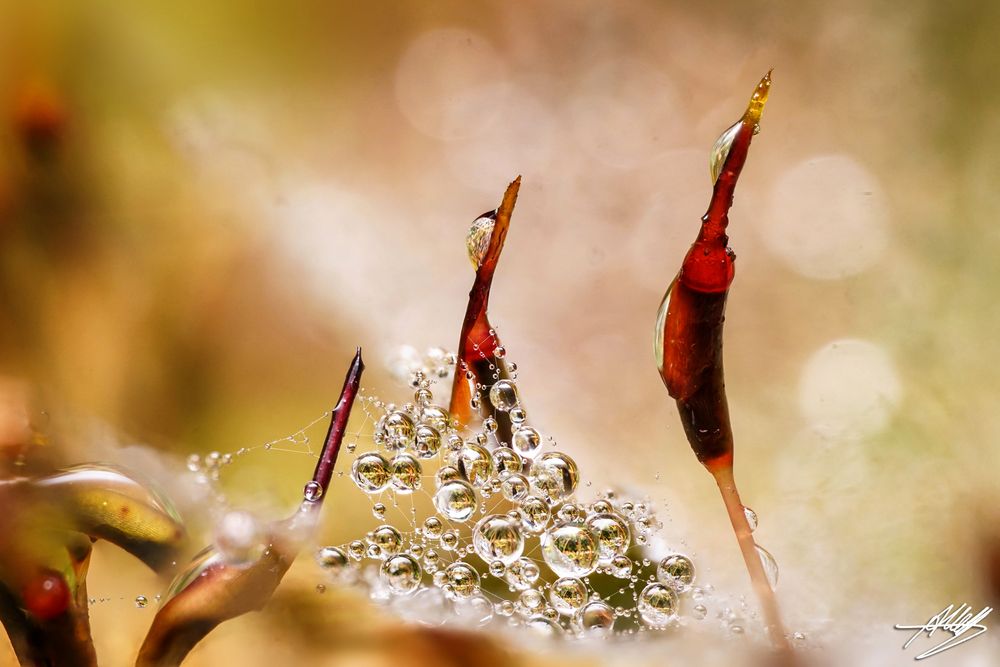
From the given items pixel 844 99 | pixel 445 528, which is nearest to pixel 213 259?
pixel 445 528

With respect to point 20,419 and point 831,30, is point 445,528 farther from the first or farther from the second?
point 831,30

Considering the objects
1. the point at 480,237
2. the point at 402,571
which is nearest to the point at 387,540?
the point at 402,571

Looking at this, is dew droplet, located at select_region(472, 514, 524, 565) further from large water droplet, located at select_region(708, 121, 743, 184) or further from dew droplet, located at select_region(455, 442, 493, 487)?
large water droplet, located at select_region(708, 121, 743, 184)

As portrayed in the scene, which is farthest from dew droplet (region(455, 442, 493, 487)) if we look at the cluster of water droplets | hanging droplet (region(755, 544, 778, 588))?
hanging droplet (region(755, 544, 778, 588))

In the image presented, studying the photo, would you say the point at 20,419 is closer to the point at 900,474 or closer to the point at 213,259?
the point at 213,259

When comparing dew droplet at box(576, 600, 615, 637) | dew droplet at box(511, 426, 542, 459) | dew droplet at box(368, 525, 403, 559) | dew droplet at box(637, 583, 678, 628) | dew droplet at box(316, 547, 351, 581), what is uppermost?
dew droplet at box(511, 426, 542, 459)

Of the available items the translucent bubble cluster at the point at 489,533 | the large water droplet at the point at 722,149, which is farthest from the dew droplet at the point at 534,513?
the large water droplet at the point at 722,149

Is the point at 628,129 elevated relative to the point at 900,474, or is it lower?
elevated
